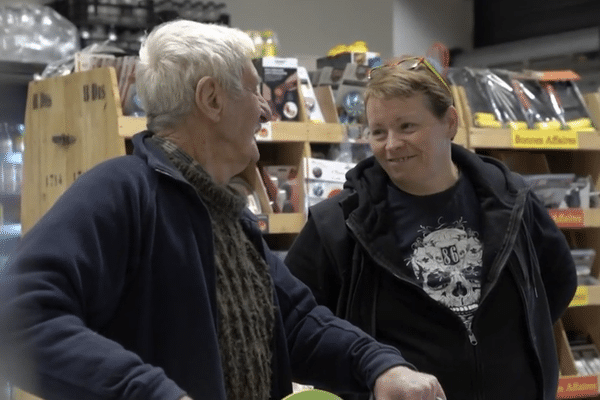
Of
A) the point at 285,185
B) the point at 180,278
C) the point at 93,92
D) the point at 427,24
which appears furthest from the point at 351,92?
the point at 427,24

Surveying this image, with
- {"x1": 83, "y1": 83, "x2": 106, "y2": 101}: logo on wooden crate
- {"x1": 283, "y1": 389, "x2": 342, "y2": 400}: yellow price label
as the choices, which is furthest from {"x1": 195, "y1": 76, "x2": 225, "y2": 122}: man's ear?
{"x1": 83, "y1": 83, "x2": 106, "y2": 101}: logo on wooden crate

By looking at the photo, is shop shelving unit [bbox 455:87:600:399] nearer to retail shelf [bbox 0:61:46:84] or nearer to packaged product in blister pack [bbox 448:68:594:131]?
packaged product in blister pack [bbox 448:68:594:131]

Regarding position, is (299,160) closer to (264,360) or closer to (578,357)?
(578,357)

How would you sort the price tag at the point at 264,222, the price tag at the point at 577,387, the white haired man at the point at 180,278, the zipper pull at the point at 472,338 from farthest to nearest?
1. the price tag at the point at 577,387
2. the price tag at the point at 264,222
3. the zipper pull at the point at 472,338
4. the white haired man at the point at 180,278

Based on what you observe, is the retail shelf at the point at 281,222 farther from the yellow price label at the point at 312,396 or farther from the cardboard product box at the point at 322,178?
the yellow price label at the point at 312,396

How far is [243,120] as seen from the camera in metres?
1.60

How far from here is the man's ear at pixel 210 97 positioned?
153 cm

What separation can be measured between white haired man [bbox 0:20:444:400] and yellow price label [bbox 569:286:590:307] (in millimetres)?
2500

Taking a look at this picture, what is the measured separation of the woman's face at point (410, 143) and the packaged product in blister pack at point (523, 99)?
1.62 metres

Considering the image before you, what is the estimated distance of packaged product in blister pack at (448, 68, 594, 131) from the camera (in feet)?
13.4

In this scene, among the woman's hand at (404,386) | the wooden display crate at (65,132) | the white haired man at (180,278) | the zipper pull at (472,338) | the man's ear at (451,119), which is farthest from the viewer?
the wooden display crate at (65,132)

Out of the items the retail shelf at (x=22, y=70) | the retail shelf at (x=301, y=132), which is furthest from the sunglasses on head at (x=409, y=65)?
the retail shelf at (x=22, y=70)

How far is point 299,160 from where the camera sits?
11.8 ft

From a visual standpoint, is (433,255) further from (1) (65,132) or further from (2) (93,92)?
(1) (65,132)
